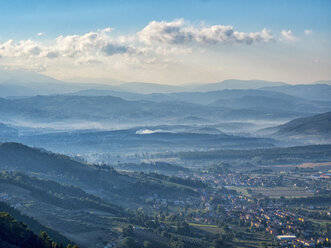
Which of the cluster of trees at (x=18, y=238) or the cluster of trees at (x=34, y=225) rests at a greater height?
the cluster of trees at (x=18, y=238)

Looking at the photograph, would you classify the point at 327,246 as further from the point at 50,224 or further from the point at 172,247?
the point at 50,224

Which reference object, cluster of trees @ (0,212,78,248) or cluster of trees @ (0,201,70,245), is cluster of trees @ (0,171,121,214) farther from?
cluster of trees @ (0,212,78,248)

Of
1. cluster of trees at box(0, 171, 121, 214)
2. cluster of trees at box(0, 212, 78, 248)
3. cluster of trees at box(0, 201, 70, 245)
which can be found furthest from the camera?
cluster of trees at box(0, 171, 121, 214)

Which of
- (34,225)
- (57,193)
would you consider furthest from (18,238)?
(57,193)

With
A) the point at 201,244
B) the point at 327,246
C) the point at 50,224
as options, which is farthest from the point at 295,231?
the point at 50,224

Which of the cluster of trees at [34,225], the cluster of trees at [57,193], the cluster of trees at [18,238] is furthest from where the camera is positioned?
the cluster of trees at [57,193]

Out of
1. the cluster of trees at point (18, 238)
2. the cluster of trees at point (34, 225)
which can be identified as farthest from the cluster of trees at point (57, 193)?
the cluster of trees at point (18, 238)

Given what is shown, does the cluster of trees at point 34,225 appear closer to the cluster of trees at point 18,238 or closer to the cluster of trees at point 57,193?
the cluster of trees at point 18,238

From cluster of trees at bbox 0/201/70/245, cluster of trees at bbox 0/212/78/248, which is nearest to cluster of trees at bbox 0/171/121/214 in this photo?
cluster of trees at bbox 0/201/70/245

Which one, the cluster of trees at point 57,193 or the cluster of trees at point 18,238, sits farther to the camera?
the cluster of trees at point 57,193

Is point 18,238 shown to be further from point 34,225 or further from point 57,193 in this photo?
point 57,193

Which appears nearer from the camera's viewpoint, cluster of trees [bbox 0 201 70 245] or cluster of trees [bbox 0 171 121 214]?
cluster of trees [bbox 0 201 70 245]
